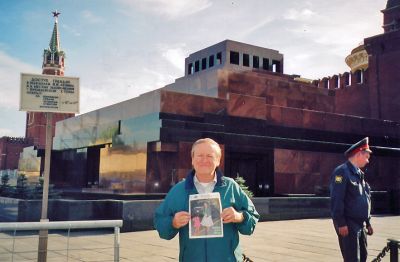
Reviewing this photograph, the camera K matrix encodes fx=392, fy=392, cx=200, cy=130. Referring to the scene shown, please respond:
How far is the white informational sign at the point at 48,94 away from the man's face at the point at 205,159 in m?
3.41

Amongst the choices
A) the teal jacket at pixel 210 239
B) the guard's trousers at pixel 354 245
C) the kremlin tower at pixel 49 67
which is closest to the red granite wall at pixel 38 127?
the kremlin tower at pixel 49 67

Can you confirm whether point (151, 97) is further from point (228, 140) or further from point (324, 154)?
point (324, 154)

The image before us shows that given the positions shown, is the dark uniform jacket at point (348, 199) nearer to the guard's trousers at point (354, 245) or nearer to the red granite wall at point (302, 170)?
the guard's trousers at point (354, 245)

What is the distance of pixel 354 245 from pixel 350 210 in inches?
16.0

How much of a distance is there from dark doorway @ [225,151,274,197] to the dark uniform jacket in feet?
39.4

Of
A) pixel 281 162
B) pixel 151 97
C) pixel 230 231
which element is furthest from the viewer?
pixel 281 162

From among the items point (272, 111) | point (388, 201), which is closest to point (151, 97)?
point (272, 111)

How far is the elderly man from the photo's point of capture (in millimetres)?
2805

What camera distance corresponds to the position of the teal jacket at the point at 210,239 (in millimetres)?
2814

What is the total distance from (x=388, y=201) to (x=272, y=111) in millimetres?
6226

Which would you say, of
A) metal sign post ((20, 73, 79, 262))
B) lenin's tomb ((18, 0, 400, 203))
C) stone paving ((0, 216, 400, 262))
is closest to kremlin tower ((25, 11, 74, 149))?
lenin's tomb ((18, 0, 400, 203))

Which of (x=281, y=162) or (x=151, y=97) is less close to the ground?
(x=151, y=97)

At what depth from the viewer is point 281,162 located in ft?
58.0

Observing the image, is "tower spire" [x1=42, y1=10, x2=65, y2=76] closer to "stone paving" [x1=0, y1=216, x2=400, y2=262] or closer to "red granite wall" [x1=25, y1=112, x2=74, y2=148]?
"red granite wall" [x1=25, y1=112, x2=74, y2=148]
